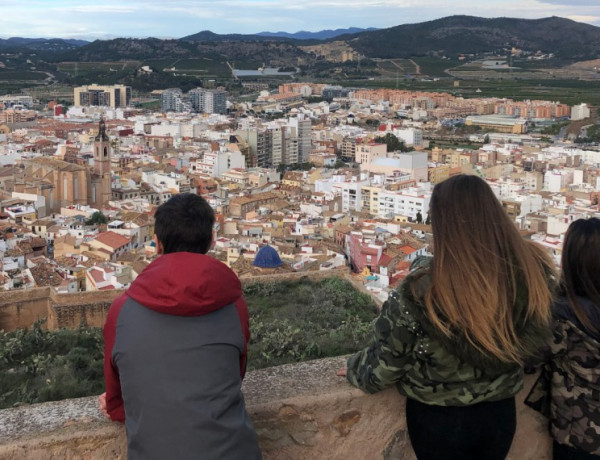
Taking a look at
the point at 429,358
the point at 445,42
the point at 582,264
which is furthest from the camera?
the point at 445,42

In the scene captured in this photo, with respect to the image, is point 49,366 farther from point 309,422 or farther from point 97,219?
point 97,219

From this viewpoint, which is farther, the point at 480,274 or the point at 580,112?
the point at 580,112

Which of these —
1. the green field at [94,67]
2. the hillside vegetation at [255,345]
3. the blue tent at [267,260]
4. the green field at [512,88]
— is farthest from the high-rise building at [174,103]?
the hillside vegetation at [255,345]

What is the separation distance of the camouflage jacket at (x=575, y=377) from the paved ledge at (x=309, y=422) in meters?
0.09

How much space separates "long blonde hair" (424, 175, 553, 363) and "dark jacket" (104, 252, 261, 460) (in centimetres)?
33

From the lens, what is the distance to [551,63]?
253 feet

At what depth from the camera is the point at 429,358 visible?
1226 mm

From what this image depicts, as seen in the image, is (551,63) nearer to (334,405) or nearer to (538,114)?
(538,114)

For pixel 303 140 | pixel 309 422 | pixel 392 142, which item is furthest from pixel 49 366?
pixel 392 142

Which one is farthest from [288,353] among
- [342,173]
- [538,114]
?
[538,114]

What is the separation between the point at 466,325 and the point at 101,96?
50858 millimetres

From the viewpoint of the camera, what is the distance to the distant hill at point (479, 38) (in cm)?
8444

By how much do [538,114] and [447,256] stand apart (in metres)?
43.7

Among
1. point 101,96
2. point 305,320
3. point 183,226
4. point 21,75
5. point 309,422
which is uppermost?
point 21,75
